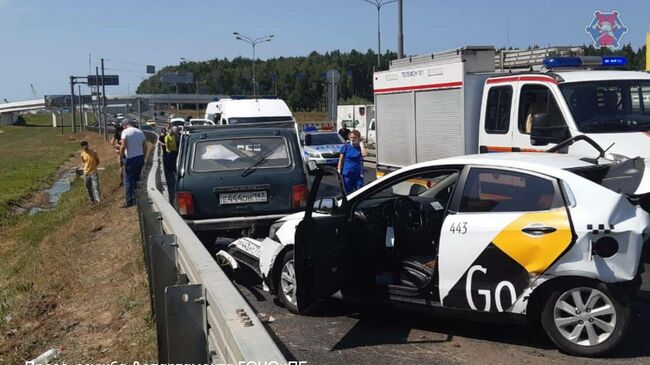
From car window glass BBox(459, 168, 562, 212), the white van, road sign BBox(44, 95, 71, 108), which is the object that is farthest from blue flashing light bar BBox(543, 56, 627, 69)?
road sign BBox(44, 95, 71, 108)

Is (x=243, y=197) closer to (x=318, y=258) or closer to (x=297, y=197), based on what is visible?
(x=297, y=197)

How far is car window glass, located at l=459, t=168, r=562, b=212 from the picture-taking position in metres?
5.86

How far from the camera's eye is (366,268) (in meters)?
6.69

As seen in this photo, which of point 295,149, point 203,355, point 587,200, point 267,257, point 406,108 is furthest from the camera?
point 406,108

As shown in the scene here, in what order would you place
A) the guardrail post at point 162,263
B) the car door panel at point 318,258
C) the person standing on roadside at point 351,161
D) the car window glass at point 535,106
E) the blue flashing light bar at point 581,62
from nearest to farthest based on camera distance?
the guardrail post at point 162,263 → the car door panel at point 318,258 → the car window glass at point 535,106 → the blue flashing light bar at point 581,62 → the person standing on roadside at point 351,161

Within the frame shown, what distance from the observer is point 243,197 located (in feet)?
33.6

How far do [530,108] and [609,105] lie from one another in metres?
0.98

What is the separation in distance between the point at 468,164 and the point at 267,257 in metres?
2.22

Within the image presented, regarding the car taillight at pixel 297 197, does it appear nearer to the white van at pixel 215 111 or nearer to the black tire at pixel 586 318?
the black tire at pixel 586 318

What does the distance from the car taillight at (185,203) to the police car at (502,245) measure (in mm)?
3588

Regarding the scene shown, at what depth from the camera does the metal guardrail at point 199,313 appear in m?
3.04

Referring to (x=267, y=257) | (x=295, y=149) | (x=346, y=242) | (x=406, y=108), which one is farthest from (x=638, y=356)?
(x=406, y=108)

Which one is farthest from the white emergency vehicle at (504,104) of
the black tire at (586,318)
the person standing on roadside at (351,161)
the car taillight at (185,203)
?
the car taillight at (185,203)

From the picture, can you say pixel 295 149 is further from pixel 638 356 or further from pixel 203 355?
pixel 203 355
